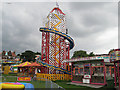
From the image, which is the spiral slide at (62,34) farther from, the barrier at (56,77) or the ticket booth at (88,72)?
the barrier at (56,77)

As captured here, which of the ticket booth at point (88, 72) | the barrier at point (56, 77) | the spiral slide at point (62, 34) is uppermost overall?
the spiral slide at point (62, 34)

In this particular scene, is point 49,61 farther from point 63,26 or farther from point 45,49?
point 63,26

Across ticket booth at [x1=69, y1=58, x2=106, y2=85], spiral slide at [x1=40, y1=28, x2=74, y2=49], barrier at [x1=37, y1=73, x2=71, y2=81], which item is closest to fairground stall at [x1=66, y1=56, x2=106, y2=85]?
ticket booth at [x1=69, y1=58, x2=106, y2=85]

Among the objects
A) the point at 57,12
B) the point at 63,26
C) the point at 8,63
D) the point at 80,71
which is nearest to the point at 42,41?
the point at 63,26

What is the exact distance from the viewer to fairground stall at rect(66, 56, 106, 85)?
47.7ft

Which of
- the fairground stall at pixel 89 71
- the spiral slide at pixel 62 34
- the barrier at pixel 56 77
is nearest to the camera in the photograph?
the fairground stall at pixel 89 71

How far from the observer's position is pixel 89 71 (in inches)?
618

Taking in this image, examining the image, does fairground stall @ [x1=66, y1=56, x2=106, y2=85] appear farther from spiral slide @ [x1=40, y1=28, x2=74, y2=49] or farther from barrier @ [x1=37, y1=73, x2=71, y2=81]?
spiral slide @ [x1=40, y1=28, x2=74, y2=49]

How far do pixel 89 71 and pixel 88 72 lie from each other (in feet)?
0.74

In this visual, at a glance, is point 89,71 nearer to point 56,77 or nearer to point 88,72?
point 88,72

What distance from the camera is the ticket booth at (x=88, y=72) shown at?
47.8 ft

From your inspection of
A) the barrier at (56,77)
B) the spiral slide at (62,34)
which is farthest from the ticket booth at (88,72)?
the spiral slide at (62,34)

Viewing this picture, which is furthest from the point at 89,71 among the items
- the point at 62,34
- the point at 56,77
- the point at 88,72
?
the point at 62,34

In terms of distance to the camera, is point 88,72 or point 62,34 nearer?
point 88,72
